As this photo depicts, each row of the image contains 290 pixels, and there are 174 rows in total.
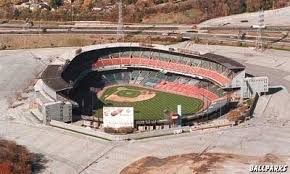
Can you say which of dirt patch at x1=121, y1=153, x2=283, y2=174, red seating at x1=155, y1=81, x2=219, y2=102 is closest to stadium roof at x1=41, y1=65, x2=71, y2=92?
red seating at x1=155, y1=81, x2=219, y2=102

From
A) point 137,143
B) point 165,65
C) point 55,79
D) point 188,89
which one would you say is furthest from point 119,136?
point 165,65

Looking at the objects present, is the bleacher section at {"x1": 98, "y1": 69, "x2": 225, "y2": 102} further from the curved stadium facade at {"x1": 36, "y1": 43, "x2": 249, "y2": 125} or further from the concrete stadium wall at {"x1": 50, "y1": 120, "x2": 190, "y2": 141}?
the concrete stadium wall at {"x1": 50, "y1": 120, "x2": 190, "y2": 141}

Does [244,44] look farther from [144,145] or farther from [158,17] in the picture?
[144,145]

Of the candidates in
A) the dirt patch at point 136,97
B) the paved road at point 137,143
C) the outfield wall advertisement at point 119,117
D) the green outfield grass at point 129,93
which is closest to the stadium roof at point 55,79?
the paved road at point 137,143

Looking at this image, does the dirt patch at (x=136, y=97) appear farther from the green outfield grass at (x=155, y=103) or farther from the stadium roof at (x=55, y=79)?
the stadium roof at (x=55, y=79)

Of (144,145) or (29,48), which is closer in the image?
(144,145)

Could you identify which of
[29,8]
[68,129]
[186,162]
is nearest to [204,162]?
[186,162]
